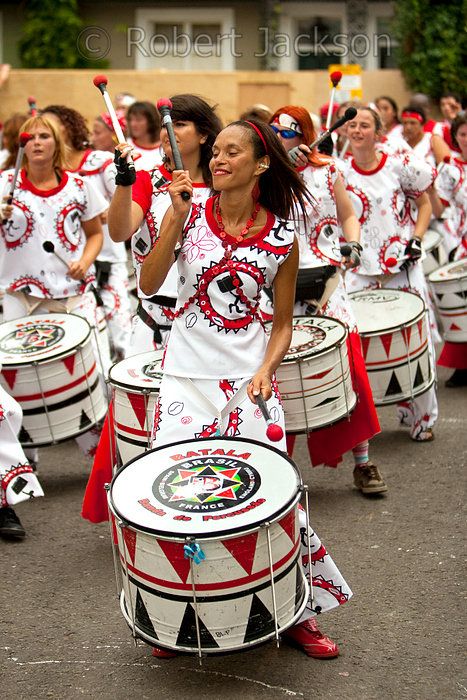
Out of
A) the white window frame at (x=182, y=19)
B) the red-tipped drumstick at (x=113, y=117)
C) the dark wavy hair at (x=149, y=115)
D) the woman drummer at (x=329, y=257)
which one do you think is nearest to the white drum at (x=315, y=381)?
the woman drummer at (x=329, y=257)

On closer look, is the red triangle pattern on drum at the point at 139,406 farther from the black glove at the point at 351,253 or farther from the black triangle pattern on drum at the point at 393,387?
the black triangle pattern on drum at the point at 393,387

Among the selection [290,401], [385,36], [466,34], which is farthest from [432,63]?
[290,401]

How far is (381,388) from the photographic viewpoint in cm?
623

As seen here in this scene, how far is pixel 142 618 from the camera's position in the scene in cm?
346

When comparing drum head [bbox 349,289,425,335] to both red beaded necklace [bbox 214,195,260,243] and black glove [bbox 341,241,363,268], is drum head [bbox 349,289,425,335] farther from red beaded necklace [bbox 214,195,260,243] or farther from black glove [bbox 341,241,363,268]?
red beaded necklace [bbox 214,195,260,243]

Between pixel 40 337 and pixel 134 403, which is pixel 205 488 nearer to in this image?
pixel 134 403

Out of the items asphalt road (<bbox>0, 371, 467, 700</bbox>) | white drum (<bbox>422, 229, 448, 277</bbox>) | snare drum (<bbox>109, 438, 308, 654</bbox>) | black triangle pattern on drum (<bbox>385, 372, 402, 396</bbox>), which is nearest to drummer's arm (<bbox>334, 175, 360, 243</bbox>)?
black triangle pattern on drum (<bbox>385, 372, 402, 396</bbox>)

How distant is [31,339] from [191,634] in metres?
2.79

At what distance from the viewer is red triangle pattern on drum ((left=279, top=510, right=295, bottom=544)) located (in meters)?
3.39

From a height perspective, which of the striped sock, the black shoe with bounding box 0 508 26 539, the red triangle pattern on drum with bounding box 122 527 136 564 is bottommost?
the black shoe with bounding box 0 508 26 539

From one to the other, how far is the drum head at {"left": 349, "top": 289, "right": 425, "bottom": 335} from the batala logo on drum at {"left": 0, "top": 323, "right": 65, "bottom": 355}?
1.62 metres

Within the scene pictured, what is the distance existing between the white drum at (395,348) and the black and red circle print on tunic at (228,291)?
237 centimetres

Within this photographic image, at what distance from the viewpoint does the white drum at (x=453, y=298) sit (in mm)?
7559

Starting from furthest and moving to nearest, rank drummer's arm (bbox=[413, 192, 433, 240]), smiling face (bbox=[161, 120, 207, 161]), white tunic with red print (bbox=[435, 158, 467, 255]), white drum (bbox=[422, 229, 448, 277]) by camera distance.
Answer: white drum (bbox=[422, 229, 448, 277]), white tunic with red print (bbox=[435, 158, 467, 255]), drummer's arm (bbox=[413, 192, 433, 240]), smiling face (bbox=[161, 120, 207, 161])
